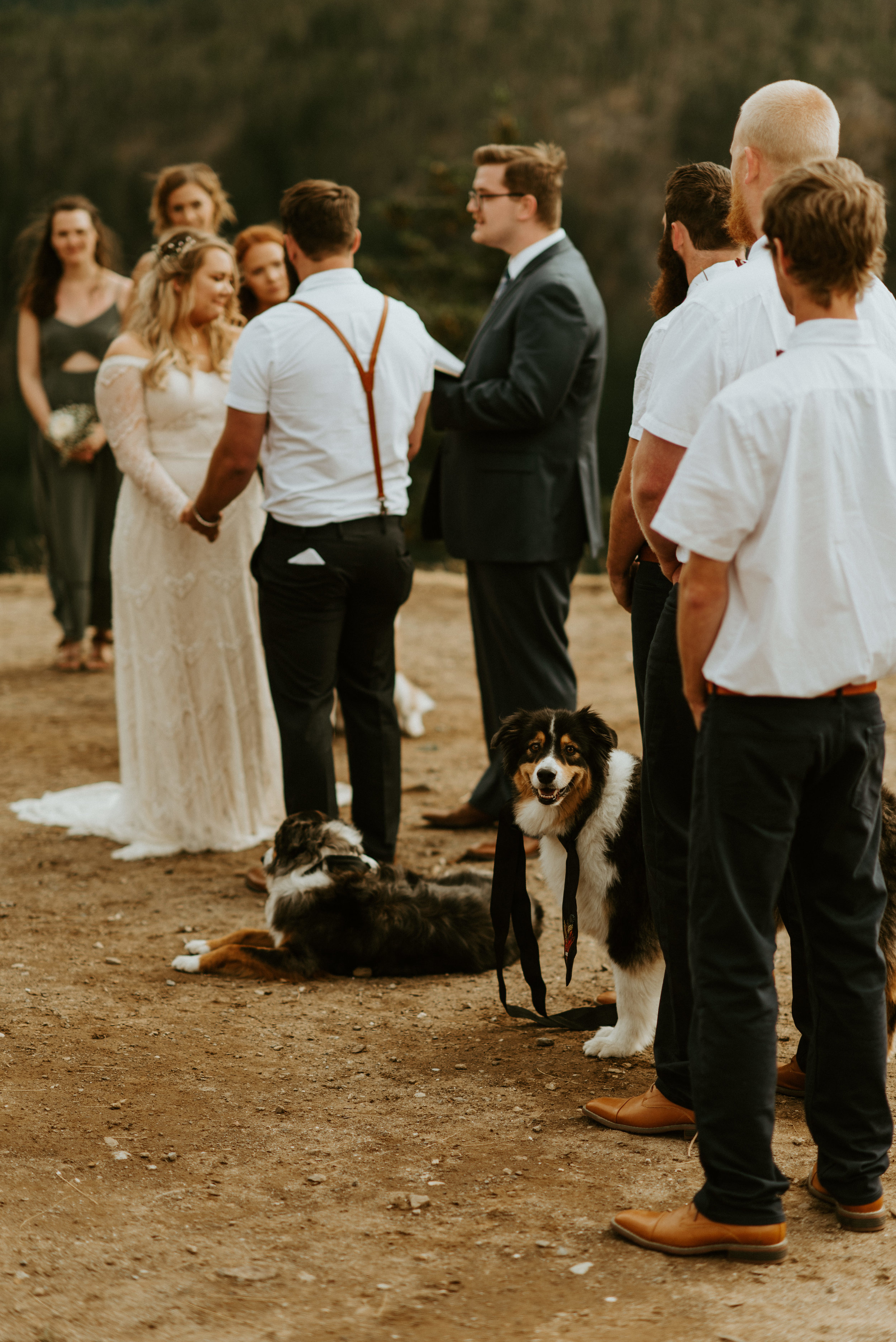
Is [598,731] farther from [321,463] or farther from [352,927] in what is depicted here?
[321,463]

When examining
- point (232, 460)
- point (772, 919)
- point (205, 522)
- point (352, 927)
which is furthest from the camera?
point (205, 522)

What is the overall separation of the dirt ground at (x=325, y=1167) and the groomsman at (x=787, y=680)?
0.69 ft

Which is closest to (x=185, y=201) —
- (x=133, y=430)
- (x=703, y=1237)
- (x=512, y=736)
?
(x=133, y=430)

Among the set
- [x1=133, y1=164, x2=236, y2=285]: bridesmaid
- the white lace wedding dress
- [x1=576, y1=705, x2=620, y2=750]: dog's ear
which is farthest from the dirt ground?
[x1=133, y1=164, x2=236, y2=285]: bridesmaid

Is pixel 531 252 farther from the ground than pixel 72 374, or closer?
farther from the ground

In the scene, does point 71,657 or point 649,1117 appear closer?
point 649,1117

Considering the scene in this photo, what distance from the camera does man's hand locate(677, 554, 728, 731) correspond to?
2391mm

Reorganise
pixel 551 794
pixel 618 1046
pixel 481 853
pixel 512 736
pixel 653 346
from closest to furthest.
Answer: pixel 653 346 → pixel 551 794 → pixel 618 1046 → pixel 512 736 → pixel 481 853

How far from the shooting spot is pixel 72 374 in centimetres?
802

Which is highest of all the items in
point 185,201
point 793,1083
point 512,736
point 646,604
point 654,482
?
point 185,201

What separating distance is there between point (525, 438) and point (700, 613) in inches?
117

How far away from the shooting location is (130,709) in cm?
557

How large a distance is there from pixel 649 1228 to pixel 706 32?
41097 millimetres

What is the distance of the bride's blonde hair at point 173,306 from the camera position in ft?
16.9
